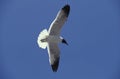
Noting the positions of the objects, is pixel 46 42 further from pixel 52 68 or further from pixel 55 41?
pixel 52 68

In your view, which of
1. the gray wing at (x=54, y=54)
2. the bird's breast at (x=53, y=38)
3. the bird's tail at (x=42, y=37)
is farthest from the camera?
the gray wing at (x=54, y=54)

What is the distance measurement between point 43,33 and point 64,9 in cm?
105

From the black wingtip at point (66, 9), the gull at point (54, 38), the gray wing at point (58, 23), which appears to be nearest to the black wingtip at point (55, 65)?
the gull at point (54, 38)

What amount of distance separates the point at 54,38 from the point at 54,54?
65 centimetres

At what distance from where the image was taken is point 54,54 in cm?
707

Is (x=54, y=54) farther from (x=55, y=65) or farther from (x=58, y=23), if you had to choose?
(x=58, y=23)

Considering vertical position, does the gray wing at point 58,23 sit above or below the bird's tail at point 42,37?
above

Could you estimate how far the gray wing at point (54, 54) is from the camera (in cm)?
696

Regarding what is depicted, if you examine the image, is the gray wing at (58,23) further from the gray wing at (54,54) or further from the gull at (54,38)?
the gray wing at (54,54)

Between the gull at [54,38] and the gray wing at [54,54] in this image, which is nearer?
the gull at [54,38]

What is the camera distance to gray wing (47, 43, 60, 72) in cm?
696

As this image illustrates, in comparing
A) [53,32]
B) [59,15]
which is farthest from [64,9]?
[53,32]

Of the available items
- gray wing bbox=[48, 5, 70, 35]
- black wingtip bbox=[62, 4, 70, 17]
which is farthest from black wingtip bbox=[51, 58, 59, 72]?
black wingtip bbox=[62, 4, 70, 17]

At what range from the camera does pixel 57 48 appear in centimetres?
704
